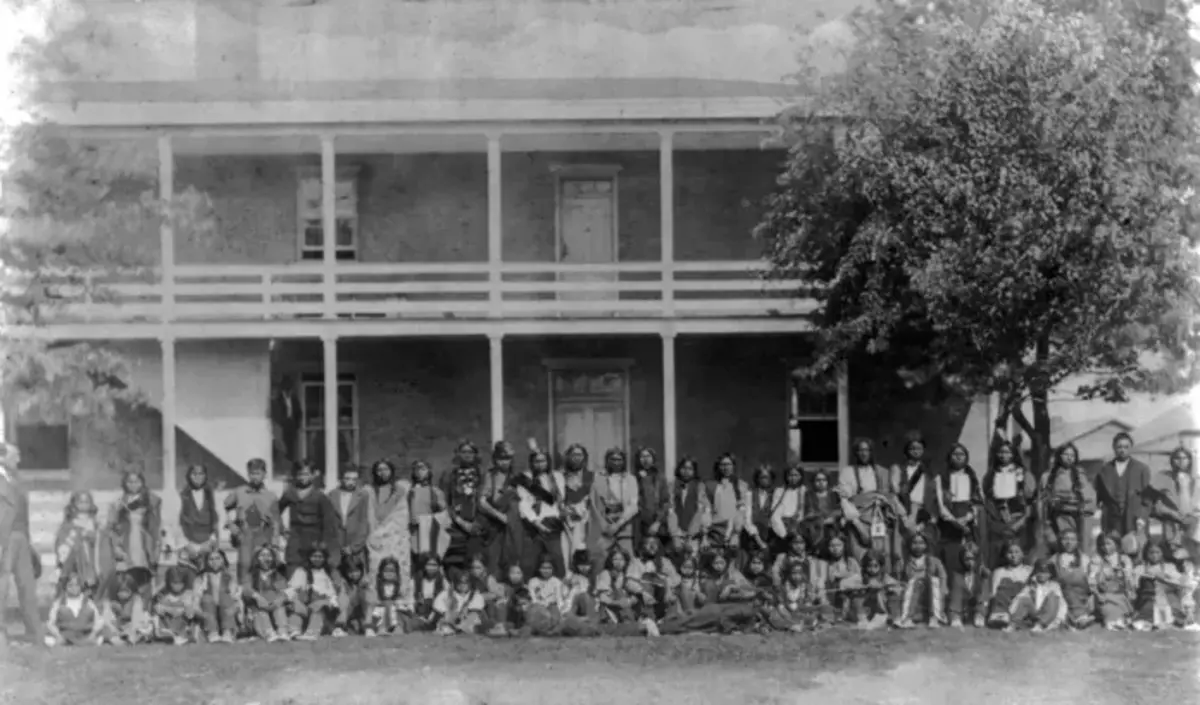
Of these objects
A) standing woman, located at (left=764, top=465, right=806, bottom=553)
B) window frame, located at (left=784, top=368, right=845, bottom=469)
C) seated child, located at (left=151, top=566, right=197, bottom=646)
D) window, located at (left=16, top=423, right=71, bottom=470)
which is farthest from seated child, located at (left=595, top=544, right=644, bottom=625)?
window, located at (left=16, top=423, right=71, bottom=470)

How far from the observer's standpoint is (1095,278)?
36.2 feet

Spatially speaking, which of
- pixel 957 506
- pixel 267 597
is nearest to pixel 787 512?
pixel 957 506

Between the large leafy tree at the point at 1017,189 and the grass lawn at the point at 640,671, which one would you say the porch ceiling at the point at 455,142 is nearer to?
the large leafy tree at the point at 1017,189

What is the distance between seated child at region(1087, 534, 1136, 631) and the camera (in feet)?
37.2

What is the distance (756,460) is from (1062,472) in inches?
91.4

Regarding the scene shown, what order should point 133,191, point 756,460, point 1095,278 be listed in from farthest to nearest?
point 756,460 → point 133,191 → point 1095,278

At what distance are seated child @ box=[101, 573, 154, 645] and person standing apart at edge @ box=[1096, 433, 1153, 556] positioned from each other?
663cm

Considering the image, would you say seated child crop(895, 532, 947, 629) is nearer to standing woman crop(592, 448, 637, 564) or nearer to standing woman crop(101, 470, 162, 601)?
standing woman crop(592, 448, 637, 564)

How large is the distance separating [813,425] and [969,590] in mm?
1824

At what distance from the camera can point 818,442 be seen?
12.6m

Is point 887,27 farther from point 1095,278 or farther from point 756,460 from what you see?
point 756,460

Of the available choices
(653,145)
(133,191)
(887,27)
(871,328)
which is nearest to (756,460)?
(871,328)

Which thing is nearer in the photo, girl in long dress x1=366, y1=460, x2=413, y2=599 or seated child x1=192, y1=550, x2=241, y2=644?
seated child x1=192, y1=550, x2=241, y2=644

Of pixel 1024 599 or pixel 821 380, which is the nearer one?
pixel 1024 599
